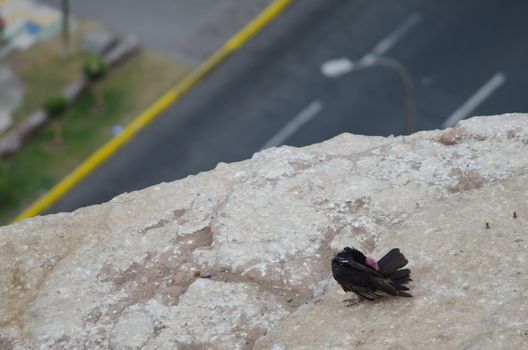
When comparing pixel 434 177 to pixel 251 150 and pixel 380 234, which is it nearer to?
pixel 380 234

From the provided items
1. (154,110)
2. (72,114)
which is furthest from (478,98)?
(72,114)

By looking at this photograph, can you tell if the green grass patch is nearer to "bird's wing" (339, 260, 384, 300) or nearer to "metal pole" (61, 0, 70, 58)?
"metal pole" (61, 0, 70, 58)

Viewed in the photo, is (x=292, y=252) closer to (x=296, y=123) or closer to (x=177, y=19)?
(x=296, y=123)

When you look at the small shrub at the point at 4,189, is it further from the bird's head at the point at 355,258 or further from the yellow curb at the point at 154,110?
the bird's head at the point at 355,258

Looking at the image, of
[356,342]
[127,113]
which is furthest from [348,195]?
[127,113]

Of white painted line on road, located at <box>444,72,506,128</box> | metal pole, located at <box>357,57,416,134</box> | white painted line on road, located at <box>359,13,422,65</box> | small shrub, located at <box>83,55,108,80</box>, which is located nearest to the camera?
metal pole, located at <box>357,57,416,134</box>

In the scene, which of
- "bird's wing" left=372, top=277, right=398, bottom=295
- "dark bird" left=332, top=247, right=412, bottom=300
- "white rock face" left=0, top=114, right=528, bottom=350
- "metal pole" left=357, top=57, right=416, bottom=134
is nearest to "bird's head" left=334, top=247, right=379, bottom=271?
"dark bird" left=332, top=247, right=412, bottom=300
